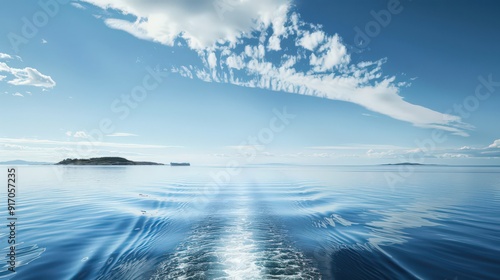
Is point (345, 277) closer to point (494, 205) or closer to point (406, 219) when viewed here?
point (406, 219)

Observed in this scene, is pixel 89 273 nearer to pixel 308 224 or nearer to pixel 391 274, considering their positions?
pixel 391 274

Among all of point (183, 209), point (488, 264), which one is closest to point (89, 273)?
point (183, 209)

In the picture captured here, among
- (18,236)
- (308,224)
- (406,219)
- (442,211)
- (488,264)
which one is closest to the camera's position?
(488,264)

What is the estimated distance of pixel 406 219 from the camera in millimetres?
22109

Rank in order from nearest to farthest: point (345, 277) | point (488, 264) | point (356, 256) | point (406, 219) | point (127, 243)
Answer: point (345, 277)
point (488, 264)
point (356, 256)
point (127, 243)
point (406, 219)

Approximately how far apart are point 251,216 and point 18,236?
686 inches

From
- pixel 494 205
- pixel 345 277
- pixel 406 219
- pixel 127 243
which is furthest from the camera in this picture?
pixel 494 205

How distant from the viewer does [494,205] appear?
2948 centimetres

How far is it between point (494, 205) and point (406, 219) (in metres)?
17.5

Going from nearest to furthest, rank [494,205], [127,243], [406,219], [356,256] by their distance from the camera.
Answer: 1. [356,256]
2. [127,243]
3. [406,219]
4. [494,205]

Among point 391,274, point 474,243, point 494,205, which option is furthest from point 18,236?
point 494,205

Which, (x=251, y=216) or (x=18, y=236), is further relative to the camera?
(x=251, y=216)

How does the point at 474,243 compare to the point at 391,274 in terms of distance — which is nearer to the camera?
the point at 391,274

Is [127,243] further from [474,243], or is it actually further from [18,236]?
[474,243]
